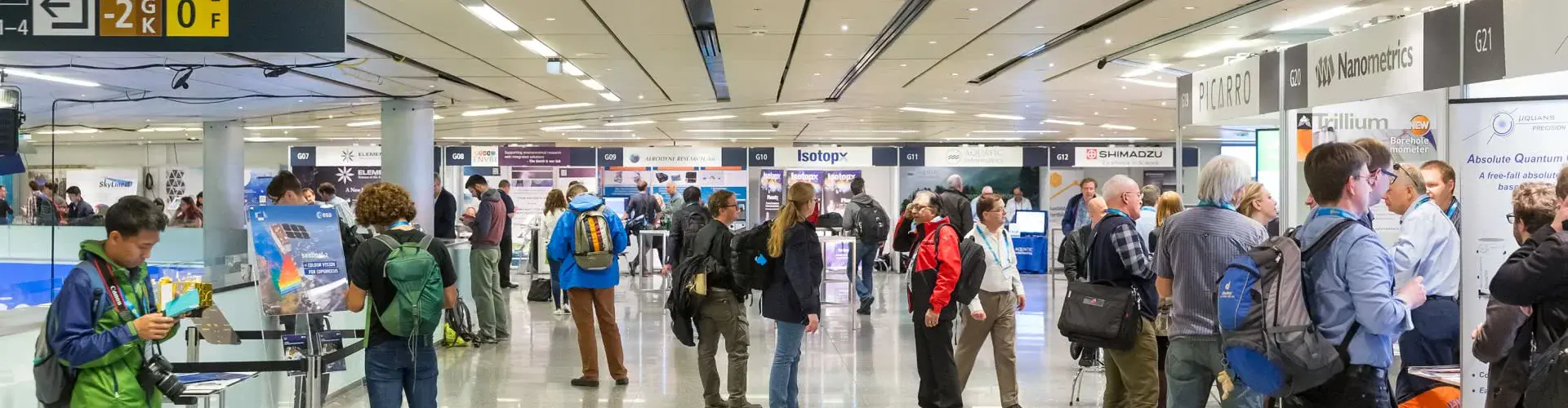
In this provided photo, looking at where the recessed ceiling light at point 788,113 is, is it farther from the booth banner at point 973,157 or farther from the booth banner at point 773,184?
the booth banner at point 973,157

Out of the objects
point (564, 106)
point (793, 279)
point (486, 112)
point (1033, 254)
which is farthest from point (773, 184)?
point (793, 279)

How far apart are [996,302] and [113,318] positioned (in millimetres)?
3972

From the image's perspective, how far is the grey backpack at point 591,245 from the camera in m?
6.97

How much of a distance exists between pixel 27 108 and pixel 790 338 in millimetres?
3340

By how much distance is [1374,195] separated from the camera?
10.1 feet

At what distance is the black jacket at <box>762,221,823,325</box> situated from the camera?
17.9 ft

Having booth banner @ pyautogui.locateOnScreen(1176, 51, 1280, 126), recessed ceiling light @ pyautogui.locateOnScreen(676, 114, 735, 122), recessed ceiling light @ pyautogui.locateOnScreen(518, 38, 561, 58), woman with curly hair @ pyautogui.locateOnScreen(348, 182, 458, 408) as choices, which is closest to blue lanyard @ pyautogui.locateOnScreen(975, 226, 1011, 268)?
booth banner @ pyautogui.locateOnScreen(1176, 51, 1280, 126)

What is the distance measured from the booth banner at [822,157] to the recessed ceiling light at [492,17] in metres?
11.7

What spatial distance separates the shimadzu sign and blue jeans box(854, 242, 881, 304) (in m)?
6.47

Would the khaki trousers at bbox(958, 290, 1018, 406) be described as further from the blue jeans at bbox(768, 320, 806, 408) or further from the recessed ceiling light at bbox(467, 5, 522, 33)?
the recessed ceiling light at bbox(467, 5, 522, 33)

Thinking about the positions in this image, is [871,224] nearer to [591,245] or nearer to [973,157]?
[591,245]

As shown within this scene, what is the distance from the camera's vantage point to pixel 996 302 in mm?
5895

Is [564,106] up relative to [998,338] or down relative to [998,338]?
up

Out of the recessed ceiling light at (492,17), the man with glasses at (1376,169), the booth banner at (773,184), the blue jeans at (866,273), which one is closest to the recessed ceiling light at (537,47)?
the recessed ceiling light at (492,17)
